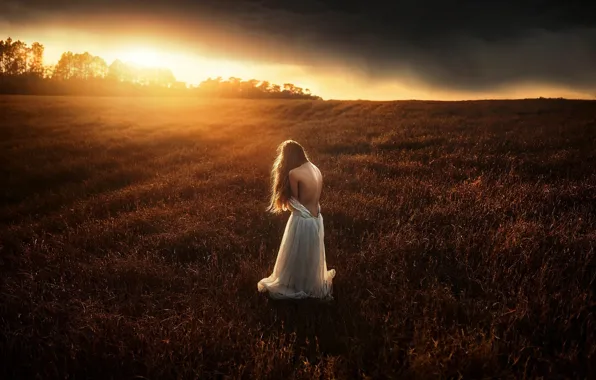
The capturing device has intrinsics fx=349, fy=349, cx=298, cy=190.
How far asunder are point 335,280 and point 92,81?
318 ft

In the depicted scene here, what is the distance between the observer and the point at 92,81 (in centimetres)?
8338

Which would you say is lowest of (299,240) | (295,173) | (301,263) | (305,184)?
(301,263)

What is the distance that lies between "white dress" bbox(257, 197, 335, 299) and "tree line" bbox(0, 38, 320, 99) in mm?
72686

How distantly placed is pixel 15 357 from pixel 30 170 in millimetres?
12005

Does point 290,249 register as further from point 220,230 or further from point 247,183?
point 247,183

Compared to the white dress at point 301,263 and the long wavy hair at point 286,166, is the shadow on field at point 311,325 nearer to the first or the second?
the white dress at point 301,263

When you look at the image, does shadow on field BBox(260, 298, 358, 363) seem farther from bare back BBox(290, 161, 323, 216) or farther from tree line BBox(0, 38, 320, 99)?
tree line BBox(0, 38, 320, 99)

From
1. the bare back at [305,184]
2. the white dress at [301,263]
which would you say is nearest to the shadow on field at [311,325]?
the white dress at [301,263]

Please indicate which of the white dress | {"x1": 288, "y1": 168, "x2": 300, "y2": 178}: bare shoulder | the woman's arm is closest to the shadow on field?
the white dress

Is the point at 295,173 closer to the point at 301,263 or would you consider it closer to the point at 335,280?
the point at 301,263

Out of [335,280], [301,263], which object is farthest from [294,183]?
[335,280]

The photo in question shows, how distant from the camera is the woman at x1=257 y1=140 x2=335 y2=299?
4262 millimetres

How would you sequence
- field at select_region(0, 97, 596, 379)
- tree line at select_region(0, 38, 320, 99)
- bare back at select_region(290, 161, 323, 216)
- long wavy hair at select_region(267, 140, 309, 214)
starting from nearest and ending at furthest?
1. field at select_region(0, 97, 596, 379)
2. bare back at select_region(290, 161, 323, 216)
3. long wavy hair at select_region(267, 140, 309, 214)
4. tree line at select_region(0, 38, 320, 99)

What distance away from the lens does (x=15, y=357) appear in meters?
3.22
